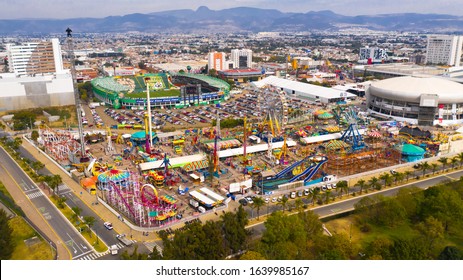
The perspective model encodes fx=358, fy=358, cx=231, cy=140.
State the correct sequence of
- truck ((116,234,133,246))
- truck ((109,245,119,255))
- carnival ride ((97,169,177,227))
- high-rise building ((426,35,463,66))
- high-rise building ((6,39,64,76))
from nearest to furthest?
1. truck ((109,245,119,255))
2. truck ((116,234,133,246))
3. carnival ride ((97,169,177,227))
4. high-rise building ((6,39,64,76))
5. high-rise building ((426,35,463,66))

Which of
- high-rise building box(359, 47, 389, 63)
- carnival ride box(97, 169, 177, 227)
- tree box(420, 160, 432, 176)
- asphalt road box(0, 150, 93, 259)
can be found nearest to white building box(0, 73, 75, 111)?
asphalt road box(0, 150, 93, 259)

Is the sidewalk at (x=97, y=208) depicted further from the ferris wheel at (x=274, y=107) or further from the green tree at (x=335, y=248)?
the ferris wheel at (x=274, y=107)

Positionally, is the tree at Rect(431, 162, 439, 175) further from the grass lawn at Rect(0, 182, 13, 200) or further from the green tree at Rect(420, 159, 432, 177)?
the grass lawn at Rect(0, 182, 13, 200)

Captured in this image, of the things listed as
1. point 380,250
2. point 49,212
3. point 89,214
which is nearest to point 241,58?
point 89,214

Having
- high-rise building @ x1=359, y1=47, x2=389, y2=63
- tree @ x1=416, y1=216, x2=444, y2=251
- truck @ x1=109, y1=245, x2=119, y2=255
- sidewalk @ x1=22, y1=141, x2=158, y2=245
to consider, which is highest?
high-rise building @ x1=359, y1=47, x2=389, y2=63

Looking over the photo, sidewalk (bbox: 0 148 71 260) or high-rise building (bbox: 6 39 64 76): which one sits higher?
high-rise building (bbox: 6 39 64 76)

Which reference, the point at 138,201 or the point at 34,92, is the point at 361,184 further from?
the point at 34,92
